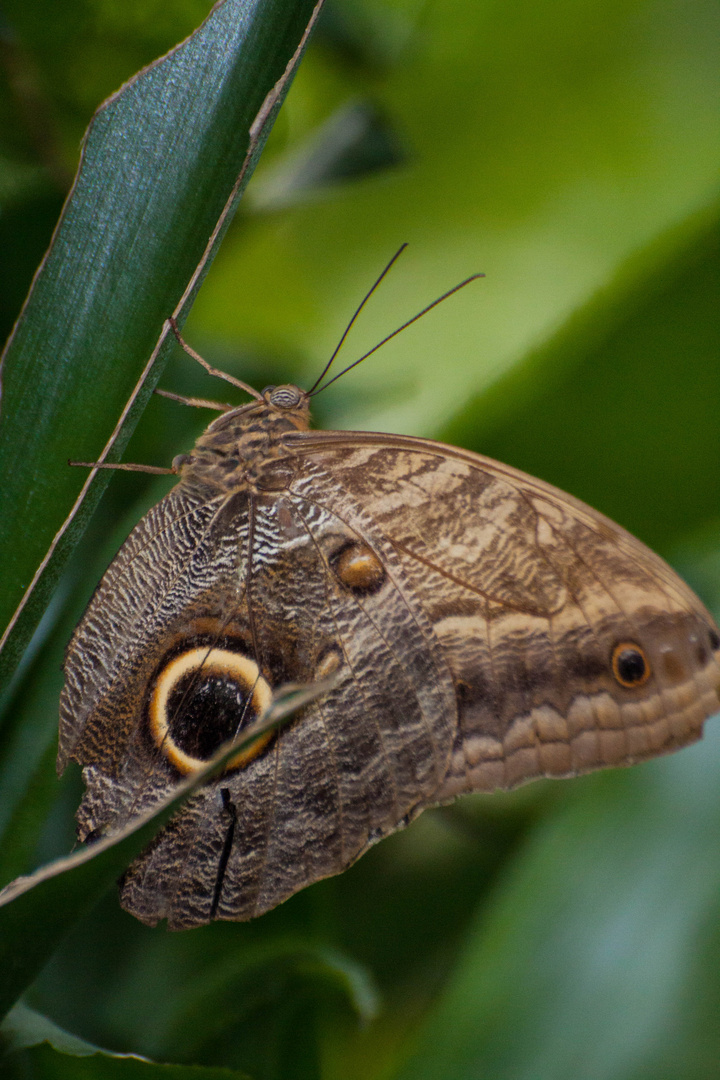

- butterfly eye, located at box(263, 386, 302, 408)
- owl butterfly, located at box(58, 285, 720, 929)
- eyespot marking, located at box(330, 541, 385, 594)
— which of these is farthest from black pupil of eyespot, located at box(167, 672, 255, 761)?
butterfly eye, located at box(263, 386, 302, 408)

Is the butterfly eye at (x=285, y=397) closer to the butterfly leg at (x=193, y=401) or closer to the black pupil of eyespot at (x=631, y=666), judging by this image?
the butterfly leg at (x=193, y=401)

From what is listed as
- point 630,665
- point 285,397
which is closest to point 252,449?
point 285,397

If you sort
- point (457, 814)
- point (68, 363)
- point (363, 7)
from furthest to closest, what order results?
point (457, 814) → point (363, 7) → point (68, 363)

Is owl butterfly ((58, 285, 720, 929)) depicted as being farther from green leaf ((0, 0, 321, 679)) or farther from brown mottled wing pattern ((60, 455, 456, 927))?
green leaf ((0, 0, 321, 679))

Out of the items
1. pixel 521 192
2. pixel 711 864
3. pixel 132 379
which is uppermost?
pixel 521 192

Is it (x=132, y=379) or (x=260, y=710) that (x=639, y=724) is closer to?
(x=260, y=710)

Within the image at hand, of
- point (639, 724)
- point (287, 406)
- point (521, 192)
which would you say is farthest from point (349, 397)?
point (639, 724)

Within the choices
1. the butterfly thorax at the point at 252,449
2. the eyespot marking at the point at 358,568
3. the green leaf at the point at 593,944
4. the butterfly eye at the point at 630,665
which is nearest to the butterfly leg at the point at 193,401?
the butterfly thorax at the point at 252,449
